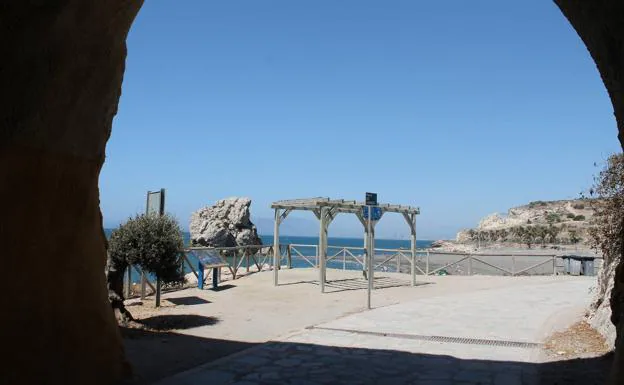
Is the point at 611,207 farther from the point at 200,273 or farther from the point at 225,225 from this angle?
the point at 225,225

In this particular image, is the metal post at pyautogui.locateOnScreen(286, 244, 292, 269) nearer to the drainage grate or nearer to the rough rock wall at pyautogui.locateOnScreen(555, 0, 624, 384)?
the drainage grate

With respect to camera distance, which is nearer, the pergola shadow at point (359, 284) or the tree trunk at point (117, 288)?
the tree trunk at point (117, 288)

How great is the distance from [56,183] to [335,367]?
13.8 feet

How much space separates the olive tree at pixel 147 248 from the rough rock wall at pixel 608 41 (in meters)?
8.77

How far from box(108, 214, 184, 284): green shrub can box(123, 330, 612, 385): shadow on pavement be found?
2.87 m

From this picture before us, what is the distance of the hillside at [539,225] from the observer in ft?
199

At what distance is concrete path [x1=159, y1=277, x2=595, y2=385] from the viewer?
6539 mm

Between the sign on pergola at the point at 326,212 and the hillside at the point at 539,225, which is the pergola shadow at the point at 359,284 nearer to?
the sign on pergola at the point at 326,212

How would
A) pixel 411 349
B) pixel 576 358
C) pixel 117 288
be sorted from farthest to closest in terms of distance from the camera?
pixel 117 288, pixel 411 349, pixel 576 358

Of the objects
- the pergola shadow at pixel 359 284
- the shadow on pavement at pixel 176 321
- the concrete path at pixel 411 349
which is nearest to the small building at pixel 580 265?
the pergola shadow at pixel 359 284

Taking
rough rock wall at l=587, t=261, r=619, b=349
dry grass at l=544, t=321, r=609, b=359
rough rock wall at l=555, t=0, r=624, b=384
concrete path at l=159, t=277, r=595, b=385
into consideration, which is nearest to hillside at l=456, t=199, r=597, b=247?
concrete path at l=159, t=277, r=595, b=385

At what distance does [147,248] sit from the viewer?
1112cm

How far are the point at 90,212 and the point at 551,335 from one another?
792 cm

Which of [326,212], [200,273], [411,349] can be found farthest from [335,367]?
[326,212]
